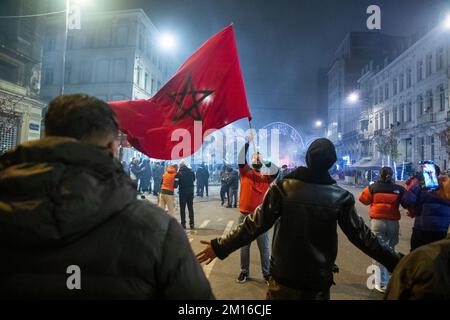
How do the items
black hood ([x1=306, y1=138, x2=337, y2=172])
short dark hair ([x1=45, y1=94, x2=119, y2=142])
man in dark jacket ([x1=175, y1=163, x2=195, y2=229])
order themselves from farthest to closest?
man in dark jacket ([x1=175, y1=163, x2=195, y2=229]) < black hood ([x1=306, y1=138, x2=337, y2=172]) < short dark hair ([x1=45, y1=94, x2=119, y2=142])

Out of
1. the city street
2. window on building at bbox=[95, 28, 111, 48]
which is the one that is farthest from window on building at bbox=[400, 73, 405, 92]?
window on building at bbox=[95, 28, 111, 48]

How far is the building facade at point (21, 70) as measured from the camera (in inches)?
900

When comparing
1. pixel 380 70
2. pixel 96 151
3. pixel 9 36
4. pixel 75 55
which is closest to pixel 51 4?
pixel 9 36

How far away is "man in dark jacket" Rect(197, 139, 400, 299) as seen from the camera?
2.67 m

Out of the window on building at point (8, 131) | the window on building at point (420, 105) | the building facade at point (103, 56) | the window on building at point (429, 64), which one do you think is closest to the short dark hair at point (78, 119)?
the window on building at point (8, 131)

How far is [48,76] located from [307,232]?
5329 cm

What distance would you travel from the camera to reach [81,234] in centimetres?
119

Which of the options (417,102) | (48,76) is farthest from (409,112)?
(48,76)

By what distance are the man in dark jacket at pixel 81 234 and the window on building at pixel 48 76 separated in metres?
53.0

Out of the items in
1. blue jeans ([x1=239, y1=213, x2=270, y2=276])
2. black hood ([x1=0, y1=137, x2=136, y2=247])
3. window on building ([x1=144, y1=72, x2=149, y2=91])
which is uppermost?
window on building ([x1=144, y1=72, x2=149, y2=91])

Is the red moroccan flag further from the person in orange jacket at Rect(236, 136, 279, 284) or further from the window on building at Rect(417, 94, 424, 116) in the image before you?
the window on building at Rect(417, 94, 424, 116)

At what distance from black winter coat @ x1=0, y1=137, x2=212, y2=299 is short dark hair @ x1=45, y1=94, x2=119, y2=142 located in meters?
0.13

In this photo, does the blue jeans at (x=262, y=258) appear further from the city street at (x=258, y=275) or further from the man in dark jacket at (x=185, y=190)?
the man in dark jacket at (x=185, y=190)
